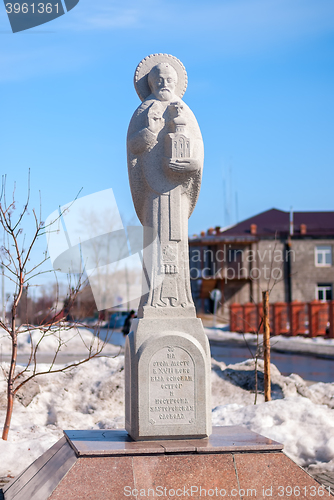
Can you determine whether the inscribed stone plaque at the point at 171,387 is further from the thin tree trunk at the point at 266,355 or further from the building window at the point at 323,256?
the building window at the point at 323,256

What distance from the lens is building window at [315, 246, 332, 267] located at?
4784 cm

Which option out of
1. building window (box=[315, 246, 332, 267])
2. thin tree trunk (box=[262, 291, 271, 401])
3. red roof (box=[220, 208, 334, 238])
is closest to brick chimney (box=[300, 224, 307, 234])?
red roof (box=[220, 208, 334, 238])

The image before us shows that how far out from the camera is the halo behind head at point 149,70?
679 centimetres

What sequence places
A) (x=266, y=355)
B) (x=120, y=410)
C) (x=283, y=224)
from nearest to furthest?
(x=266, y=355), (x=120, y=410), (x=283, y=224)

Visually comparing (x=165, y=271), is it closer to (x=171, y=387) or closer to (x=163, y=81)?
(x=171, y=387)

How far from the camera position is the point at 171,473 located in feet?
17.2

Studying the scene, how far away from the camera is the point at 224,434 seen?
628 cm

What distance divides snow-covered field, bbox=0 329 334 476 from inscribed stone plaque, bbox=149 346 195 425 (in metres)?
2.18

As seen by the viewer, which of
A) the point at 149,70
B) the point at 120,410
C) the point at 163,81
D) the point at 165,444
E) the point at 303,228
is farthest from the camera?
the point at 303,228

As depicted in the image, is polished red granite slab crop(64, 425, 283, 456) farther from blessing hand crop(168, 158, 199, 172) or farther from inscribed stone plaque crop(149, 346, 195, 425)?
blessing hand crop(168, 158, 199, 172)

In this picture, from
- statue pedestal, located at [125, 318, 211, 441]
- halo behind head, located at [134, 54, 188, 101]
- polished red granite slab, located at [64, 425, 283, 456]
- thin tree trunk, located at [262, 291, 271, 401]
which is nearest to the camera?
polished red granite slab, located at [64, 425, 283, 456]

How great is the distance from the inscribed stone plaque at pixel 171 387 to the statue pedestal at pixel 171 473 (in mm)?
315

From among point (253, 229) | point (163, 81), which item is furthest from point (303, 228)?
point (163, 81)

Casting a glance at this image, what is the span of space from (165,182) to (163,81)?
3.84ft
